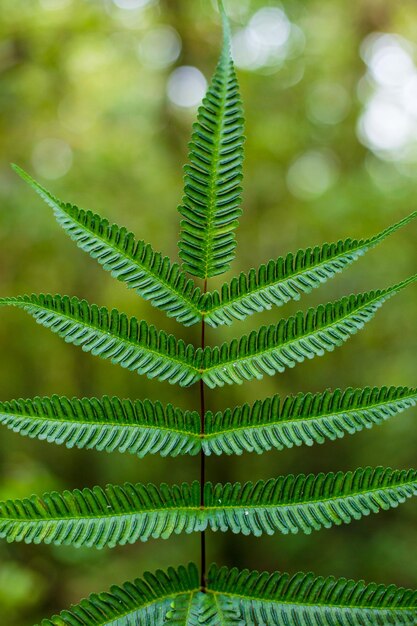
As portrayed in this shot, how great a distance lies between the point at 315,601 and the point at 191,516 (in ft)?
0.50

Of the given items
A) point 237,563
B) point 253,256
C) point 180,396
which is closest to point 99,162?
point 253,256

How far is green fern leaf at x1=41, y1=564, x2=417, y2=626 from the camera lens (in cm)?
62

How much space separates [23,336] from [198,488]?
6946mm

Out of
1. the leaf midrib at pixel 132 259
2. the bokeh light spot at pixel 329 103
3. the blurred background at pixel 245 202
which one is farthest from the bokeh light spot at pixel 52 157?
the leaf midrib at pixel 132 259

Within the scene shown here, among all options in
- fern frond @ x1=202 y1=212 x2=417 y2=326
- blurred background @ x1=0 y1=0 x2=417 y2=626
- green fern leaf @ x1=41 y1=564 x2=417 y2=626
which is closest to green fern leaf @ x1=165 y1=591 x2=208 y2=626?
green fern leaf @ x1=41 y1=564 x2=417 y2=626

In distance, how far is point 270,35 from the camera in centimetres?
660

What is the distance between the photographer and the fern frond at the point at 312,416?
2.16 feet

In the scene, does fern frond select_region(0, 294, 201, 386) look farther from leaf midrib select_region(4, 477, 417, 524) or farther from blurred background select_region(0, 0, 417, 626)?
blurred background select_region(0, 0, 417, 626)

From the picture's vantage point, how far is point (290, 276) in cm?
70

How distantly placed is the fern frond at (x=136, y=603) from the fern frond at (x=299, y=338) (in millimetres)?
212

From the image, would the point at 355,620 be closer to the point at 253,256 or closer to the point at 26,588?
the point at 26,588

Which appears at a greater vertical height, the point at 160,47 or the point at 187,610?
the point at 160,47

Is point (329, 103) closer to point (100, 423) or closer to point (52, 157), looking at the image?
point (52, 157)

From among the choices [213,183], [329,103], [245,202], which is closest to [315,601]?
[213,183]
